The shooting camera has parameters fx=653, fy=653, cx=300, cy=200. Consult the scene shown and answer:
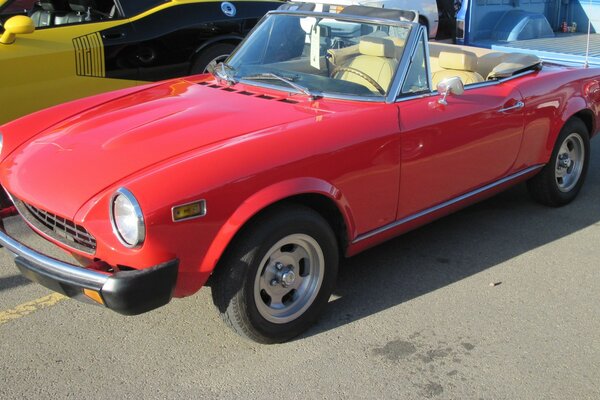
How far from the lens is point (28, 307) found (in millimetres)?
3453

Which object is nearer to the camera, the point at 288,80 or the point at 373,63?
the point at 288,80

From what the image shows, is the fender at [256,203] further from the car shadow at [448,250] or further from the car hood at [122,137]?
the car shadow at [448,250]

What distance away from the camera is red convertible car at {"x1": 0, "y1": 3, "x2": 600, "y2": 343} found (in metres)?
2.65

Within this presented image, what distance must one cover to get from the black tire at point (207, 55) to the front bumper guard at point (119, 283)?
372 cm

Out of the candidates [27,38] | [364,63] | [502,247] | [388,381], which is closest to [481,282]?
[502,247]

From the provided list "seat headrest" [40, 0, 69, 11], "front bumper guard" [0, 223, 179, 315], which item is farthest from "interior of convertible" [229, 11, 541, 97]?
"seat headrest" [40, 0, 69, 11]

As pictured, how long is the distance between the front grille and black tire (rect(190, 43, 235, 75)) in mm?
3321

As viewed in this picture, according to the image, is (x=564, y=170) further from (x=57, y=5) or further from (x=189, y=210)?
(x=57, y=5)

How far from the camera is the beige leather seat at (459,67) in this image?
178 inches

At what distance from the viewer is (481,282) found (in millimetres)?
3777

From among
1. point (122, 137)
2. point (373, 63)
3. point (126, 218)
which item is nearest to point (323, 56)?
point (373, 63)

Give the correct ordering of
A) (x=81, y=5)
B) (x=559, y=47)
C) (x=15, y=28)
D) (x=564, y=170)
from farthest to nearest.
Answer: (x=559, y=47)
(x=81, y=5)
(x=15, y=28)
(x=564, y=170)

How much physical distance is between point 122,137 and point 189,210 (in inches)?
28.1

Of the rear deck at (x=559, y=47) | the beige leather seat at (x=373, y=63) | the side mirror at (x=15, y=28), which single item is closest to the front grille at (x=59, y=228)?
the beige leather seat at (x=373, y=63)
